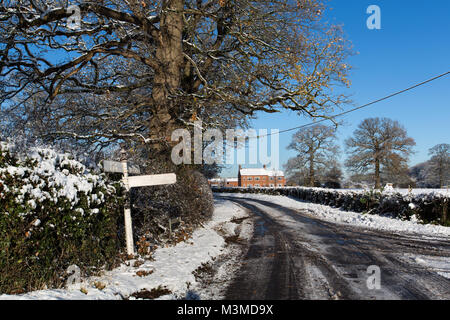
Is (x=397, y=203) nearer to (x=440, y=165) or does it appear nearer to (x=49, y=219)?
(x=49, y=219)

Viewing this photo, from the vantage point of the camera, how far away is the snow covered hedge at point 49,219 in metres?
3.62

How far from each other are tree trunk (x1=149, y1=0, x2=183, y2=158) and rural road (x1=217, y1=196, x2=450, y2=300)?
5.13 meters

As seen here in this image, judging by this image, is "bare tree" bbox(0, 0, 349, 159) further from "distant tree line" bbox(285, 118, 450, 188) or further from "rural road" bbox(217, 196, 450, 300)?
"distant tree line" bbox(285, 118, 450, 188)

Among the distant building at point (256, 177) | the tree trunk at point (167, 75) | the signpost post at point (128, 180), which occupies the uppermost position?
the tree trunk at point (167, 75)

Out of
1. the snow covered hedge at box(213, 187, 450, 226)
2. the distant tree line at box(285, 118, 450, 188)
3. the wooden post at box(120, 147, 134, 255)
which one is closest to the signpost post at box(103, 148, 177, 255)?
the wooden post at box(120, 147, 134, 255)

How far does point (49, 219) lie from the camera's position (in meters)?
4.12

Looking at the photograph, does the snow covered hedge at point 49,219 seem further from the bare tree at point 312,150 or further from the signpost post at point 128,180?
the bare tree at point 312,150

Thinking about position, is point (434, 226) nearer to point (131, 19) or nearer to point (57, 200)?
point (57, 200)

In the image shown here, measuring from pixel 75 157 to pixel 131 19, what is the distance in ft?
22.4

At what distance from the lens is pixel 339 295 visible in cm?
423

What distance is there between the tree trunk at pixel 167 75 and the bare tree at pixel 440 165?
6080 centimetres

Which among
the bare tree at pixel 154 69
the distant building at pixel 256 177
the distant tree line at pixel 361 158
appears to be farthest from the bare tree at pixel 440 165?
the bare tree at pixel 154 69
